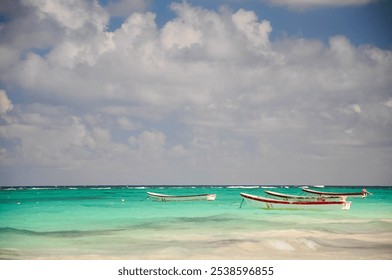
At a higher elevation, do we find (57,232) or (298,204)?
(298,204)

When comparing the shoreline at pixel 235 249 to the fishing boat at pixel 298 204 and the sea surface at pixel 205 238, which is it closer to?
the sea surface at pixel 205 238

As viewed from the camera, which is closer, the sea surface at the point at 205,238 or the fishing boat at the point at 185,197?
the sea surface at the point at 205,238

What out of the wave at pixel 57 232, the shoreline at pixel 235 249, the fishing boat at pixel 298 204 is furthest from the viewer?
the fishing boat at pixel 298 204

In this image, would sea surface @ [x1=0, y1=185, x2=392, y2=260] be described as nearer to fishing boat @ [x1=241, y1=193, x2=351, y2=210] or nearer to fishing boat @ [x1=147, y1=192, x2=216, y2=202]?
fishing boat @ [x1=241, y1=193, x2=351, y2=210]

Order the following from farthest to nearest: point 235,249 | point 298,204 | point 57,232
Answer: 1. point 298,204
2. point 57,232
3. point 235,249

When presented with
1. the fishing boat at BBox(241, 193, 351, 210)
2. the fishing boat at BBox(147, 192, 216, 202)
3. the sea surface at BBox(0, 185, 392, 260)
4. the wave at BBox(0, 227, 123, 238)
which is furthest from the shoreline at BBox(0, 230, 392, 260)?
the fishing boat at BBox(147, 192, 216, 202)

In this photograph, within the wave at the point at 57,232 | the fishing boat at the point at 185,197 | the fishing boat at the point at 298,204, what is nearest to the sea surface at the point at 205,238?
the wave at the point at 57,232

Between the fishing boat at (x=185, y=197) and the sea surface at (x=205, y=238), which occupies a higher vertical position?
the fishing boat at (x=185, y=197)

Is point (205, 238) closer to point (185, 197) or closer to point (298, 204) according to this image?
point (298, 204)

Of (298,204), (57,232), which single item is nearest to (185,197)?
(298,204)

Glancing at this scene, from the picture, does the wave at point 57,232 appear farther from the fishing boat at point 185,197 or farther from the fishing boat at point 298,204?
the fishing boat at point 185,197

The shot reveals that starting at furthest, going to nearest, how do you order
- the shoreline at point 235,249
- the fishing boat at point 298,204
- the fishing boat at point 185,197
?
the fishing boat at point 185,197 < the fishing boat at point 298,204 < the shoreline at point 235,249
